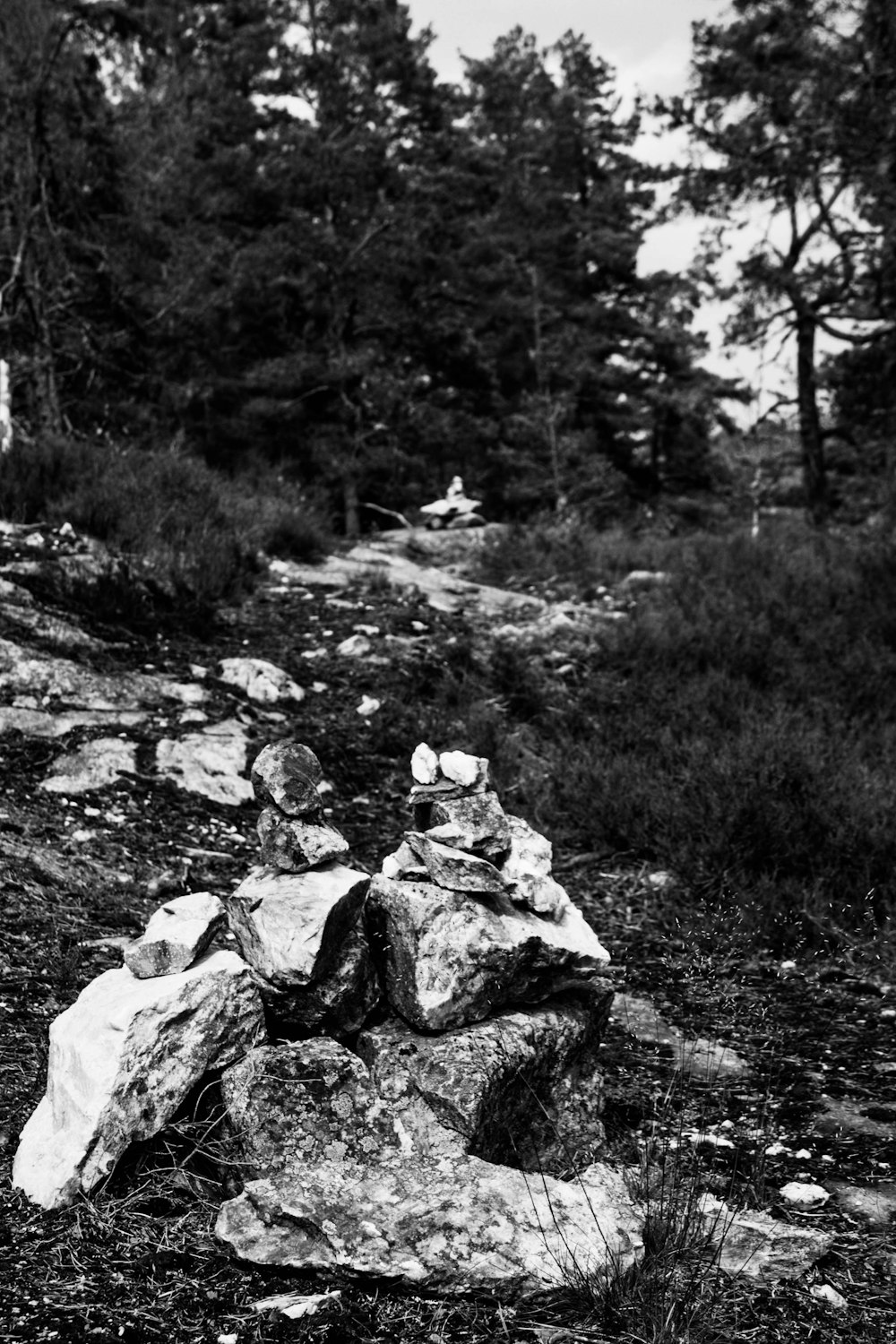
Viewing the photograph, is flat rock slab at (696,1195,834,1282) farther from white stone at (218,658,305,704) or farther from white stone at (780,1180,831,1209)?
white stone at (218,658,305,704)

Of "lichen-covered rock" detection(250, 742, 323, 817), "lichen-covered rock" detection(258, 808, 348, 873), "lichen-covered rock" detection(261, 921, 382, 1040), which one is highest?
"lichen-covered rock" detection(250, 742, 323, 817)

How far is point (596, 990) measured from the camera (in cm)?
286

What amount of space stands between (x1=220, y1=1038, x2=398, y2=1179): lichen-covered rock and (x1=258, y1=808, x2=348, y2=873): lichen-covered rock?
51 centimetres

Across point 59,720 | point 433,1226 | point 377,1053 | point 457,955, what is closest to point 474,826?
point 457,955

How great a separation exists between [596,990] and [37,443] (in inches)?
334

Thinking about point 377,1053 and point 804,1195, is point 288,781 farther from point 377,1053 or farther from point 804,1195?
point 804,1195

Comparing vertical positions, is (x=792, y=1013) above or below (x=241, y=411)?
below

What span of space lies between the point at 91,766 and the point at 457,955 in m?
2.86

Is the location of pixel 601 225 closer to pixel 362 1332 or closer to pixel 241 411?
pixel 241 411

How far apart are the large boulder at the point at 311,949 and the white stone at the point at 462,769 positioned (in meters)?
0.42

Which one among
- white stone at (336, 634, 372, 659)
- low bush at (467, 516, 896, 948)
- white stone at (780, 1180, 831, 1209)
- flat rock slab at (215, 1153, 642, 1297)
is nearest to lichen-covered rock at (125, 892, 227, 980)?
flat rock slab at (215, 1153, 642, 1297)

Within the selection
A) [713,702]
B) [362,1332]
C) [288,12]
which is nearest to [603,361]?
[288,12]

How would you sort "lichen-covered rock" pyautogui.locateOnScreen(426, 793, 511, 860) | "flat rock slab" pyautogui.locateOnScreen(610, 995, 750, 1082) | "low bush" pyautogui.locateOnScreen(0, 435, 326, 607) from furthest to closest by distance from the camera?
"low bush" pyautogui.locateOnScreen(0, 435, 326, 607), "flat rock slab" pyautogui.locateOnScreen(610, 995, 750, 1082), "lichen-covered rock" pyautogui.locateOnScreen(426, 793, 511, 860)

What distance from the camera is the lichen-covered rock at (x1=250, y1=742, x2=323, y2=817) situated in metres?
2.74
